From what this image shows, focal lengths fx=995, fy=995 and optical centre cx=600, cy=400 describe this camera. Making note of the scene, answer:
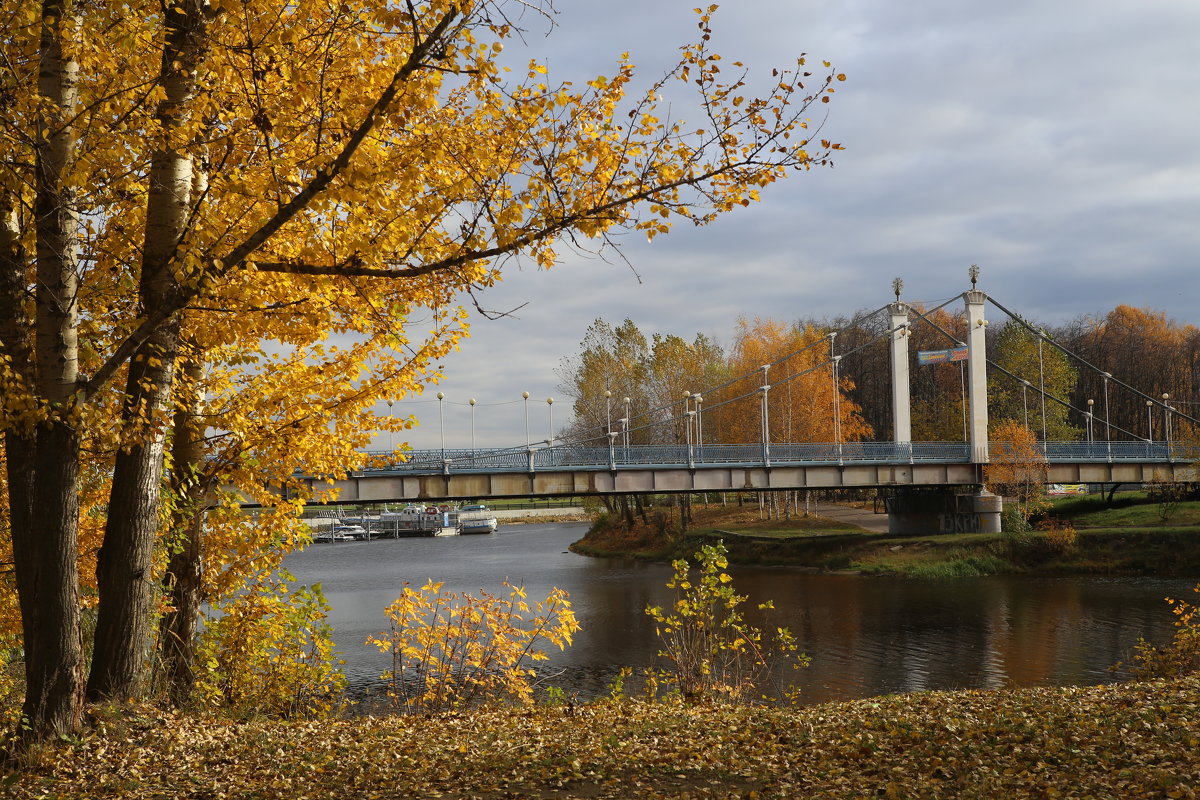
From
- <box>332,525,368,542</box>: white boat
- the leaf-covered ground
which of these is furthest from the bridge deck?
<box>332,525,368,542</box>: white boat

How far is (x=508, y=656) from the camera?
1189cm

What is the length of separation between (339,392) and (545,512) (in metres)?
88.8

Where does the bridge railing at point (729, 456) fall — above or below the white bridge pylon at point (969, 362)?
below

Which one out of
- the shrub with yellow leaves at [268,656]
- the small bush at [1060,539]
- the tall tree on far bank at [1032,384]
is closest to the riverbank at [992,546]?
Result: the small bush at [1060,539]

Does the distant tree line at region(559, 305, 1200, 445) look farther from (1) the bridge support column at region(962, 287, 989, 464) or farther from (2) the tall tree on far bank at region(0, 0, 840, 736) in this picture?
(2) the tall tree on far bank at region(0, 0, 840, 736)

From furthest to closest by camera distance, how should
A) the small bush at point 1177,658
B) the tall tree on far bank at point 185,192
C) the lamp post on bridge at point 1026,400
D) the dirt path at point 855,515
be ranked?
1. the dirt path at point 855,515
2. the lamp post on bridge at point 1026,400
3. the small bush at point 1177,658
4. the tall tree on far bank at point 185,192

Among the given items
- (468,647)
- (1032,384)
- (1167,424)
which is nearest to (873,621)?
(468,647)

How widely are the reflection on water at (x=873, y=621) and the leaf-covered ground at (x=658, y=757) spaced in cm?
980

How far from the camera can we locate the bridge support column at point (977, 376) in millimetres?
45125

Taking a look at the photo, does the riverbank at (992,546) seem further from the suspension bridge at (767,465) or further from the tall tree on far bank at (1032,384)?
the tall tree on far bank at (1032,384)

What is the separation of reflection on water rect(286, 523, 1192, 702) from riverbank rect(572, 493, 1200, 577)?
1.68m

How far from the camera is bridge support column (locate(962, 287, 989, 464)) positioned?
45125mm

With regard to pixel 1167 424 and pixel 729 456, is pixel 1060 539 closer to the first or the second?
pixel 729 456

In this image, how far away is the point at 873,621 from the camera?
91.4 feet
